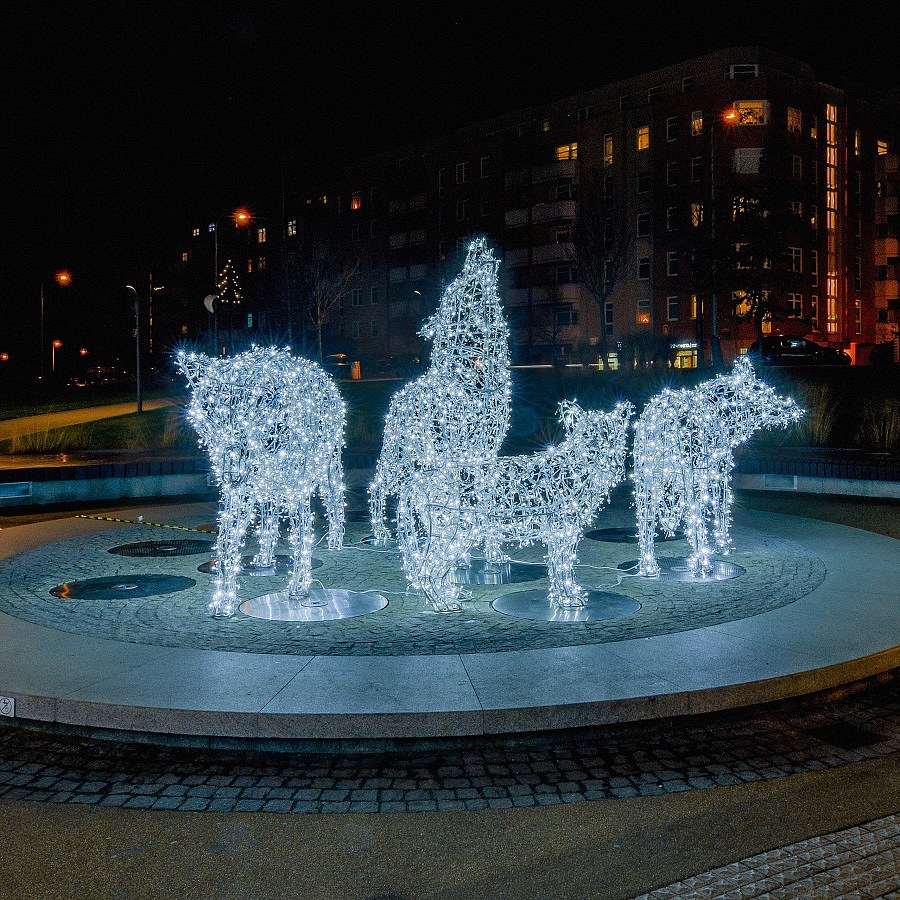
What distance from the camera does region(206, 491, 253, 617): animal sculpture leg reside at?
7.96 meters

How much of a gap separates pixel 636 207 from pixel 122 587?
51.5m

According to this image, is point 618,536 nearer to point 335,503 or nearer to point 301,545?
point 335,503

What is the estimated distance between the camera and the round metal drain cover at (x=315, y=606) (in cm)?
810

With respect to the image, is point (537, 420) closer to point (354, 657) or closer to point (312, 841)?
point (354, 657)

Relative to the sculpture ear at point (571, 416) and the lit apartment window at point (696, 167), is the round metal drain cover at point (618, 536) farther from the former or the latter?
the lit apartment window at point (696, 167)

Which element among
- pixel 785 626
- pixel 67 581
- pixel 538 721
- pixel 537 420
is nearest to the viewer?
pixel 538 721

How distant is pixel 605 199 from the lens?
53.2 metres

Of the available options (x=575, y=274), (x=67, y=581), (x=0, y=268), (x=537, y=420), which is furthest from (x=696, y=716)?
(x=0, y=268)

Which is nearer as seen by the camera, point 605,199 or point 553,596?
point 553,596

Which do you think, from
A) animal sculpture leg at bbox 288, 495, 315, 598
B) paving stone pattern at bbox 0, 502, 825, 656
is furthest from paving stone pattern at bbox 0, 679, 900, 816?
animal sculpture leg at bbox 288, 495, 315, 598

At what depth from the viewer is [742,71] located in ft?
175

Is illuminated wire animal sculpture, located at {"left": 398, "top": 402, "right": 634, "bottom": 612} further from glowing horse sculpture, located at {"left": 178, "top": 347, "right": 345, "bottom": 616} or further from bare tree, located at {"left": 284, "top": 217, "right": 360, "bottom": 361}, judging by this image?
bare tree, located at {"left": 284, "top": 217, "right": 360, "bottom": 361}

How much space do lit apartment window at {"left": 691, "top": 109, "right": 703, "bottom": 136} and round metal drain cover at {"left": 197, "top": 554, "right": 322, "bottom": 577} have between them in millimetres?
48924

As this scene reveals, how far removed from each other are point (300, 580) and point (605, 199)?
47.8 m
